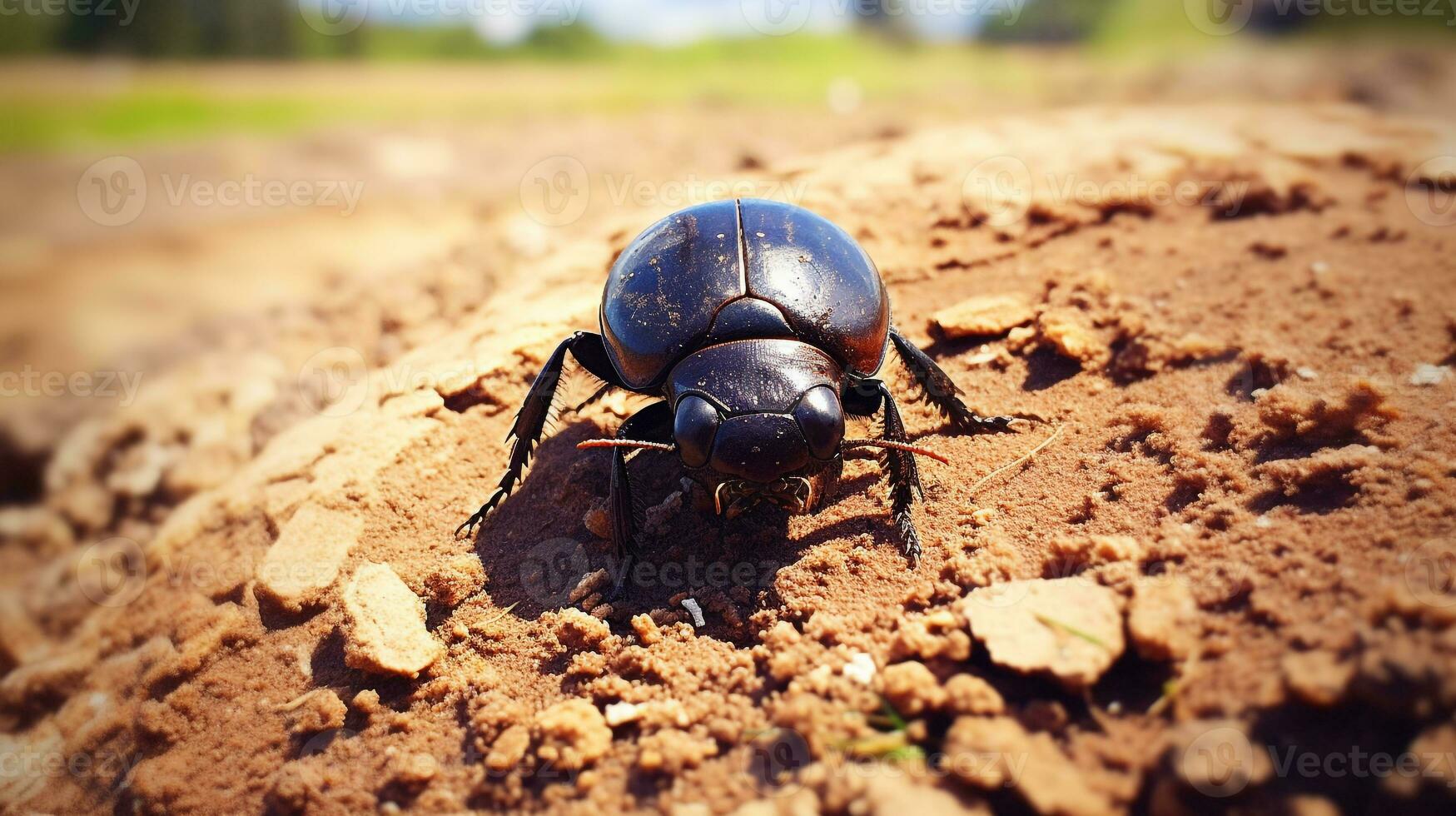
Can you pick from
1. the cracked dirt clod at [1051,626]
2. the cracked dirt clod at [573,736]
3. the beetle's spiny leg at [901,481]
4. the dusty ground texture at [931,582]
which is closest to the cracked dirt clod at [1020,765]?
the dusty ground texture at [931,582]

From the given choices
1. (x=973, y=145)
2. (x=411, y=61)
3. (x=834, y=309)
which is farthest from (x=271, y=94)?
(x=834, y=309)

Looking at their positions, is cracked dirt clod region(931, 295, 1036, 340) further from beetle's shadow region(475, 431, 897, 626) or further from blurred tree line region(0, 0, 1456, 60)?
blurred tree line region(0, 0, 1456, 60)

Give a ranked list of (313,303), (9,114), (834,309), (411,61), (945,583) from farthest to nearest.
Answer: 1. (411,61)
2. (9,114)
3. (313,303)
4. (834,309)
5. (945,583)

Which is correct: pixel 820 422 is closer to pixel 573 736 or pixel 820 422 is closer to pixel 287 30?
pixel 573 736

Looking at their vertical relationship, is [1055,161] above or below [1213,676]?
above

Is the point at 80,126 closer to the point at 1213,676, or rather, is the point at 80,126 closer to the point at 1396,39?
the point at 1213,676

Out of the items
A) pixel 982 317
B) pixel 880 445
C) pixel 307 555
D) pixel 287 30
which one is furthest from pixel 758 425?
pixel 287 30

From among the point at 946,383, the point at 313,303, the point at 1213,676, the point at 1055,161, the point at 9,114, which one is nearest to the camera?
the point at 1213,676
